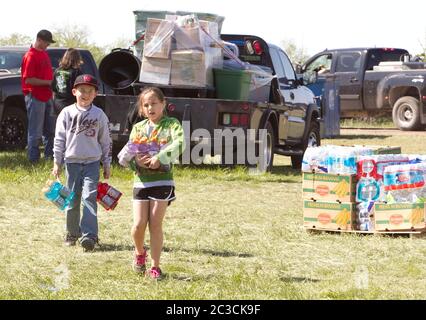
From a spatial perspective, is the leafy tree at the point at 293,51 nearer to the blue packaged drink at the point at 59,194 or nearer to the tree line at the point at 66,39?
the tree line at the point at 66,39

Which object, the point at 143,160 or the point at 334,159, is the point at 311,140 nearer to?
the point at 334,159

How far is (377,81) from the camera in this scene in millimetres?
28812

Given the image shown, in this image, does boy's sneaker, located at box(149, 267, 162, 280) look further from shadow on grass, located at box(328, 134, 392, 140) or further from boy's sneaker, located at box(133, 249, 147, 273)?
shadow on grass, located at box(328, 134, 392, 140)

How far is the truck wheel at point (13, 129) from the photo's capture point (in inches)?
737

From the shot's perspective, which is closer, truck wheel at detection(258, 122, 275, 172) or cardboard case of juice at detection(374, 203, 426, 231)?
cardboard case of juice at detection(374, 203, 426, 231)

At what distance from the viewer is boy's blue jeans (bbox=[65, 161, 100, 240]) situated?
9875mm

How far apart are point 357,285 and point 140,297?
1561 mm

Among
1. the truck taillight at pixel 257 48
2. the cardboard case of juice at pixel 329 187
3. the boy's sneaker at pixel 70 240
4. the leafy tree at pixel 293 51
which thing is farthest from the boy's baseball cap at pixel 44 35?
the leafy tree at pixel 293 51

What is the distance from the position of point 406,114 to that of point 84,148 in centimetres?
1999

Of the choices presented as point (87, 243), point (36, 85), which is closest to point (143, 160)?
point (87, 243)

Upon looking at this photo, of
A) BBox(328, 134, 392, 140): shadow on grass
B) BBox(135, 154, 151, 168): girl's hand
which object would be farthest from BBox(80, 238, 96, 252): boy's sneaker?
BBox(328, 134, 392, 140): shadow on grass

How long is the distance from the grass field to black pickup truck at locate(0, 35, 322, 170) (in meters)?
1.64

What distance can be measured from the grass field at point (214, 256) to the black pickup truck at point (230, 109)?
1.64m

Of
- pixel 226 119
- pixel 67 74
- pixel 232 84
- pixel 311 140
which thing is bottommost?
pixel 311 140
